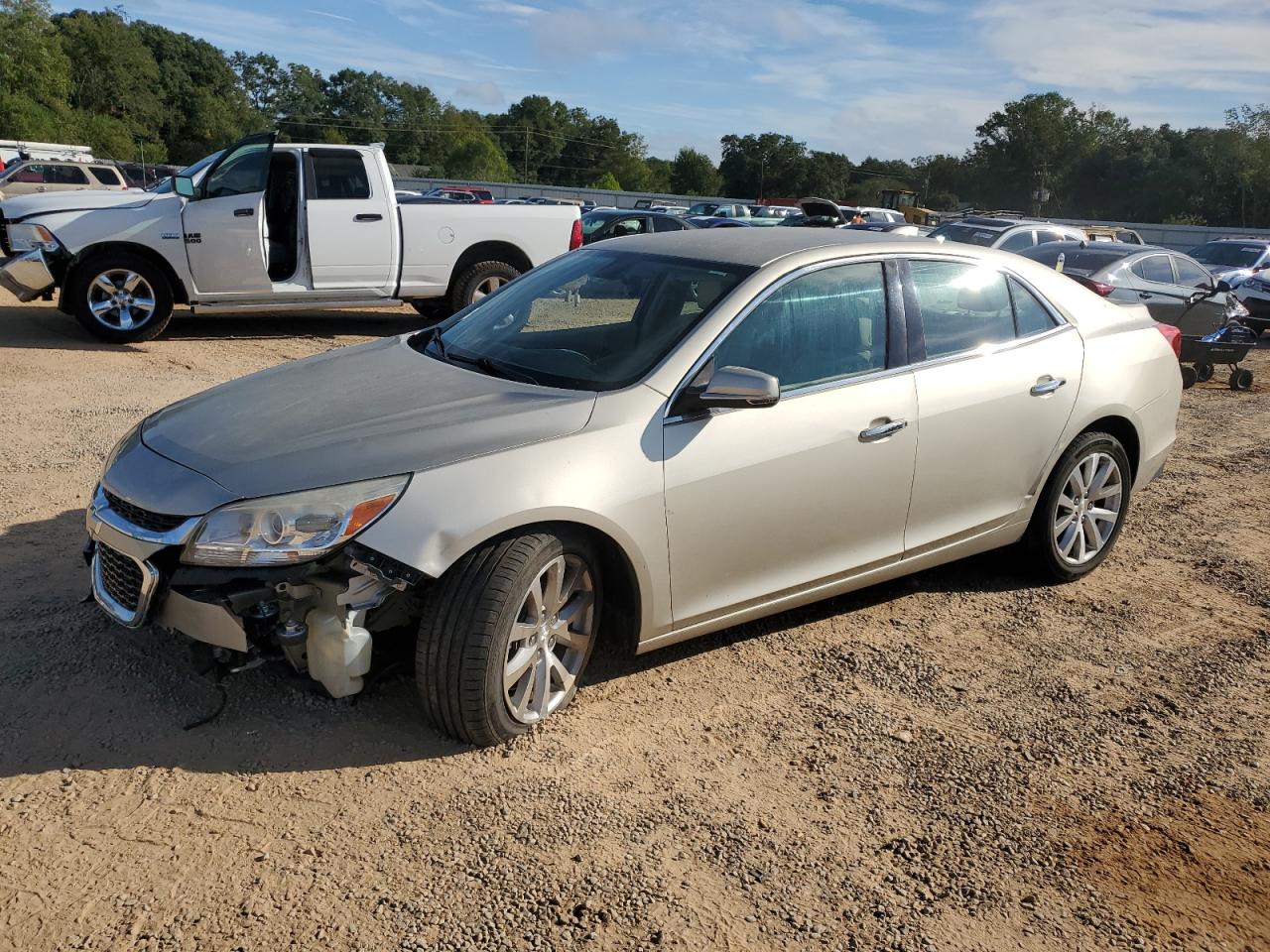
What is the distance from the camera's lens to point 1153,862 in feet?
9.89

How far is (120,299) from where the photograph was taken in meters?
9.86

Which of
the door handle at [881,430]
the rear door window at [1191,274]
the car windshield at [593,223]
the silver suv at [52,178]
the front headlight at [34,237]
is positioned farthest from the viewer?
the silver suv at [52,178]

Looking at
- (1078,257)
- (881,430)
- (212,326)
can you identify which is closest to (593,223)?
(1078,257)

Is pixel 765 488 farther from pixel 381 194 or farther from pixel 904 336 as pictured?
pixel 381 194

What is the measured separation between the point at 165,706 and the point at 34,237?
773 centimetres

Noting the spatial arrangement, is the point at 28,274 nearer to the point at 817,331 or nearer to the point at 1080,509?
the point at 817,331

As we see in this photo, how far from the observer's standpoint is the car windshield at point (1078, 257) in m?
13.0

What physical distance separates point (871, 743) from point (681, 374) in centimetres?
145

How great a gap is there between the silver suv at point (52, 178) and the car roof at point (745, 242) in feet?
78.1

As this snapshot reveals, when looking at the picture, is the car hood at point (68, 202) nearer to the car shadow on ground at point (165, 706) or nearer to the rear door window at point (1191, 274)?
the car shadow on ground at point (165, 706)

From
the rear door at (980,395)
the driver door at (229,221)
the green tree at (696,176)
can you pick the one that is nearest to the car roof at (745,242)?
the rear door at (980,395)

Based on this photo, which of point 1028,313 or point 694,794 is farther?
point 1028,313

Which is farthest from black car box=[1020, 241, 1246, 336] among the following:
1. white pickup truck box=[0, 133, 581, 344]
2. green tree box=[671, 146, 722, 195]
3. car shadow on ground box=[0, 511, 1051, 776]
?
green tree box=[671, 146, 722, 195]

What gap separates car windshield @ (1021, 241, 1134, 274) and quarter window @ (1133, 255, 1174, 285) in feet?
0.77
